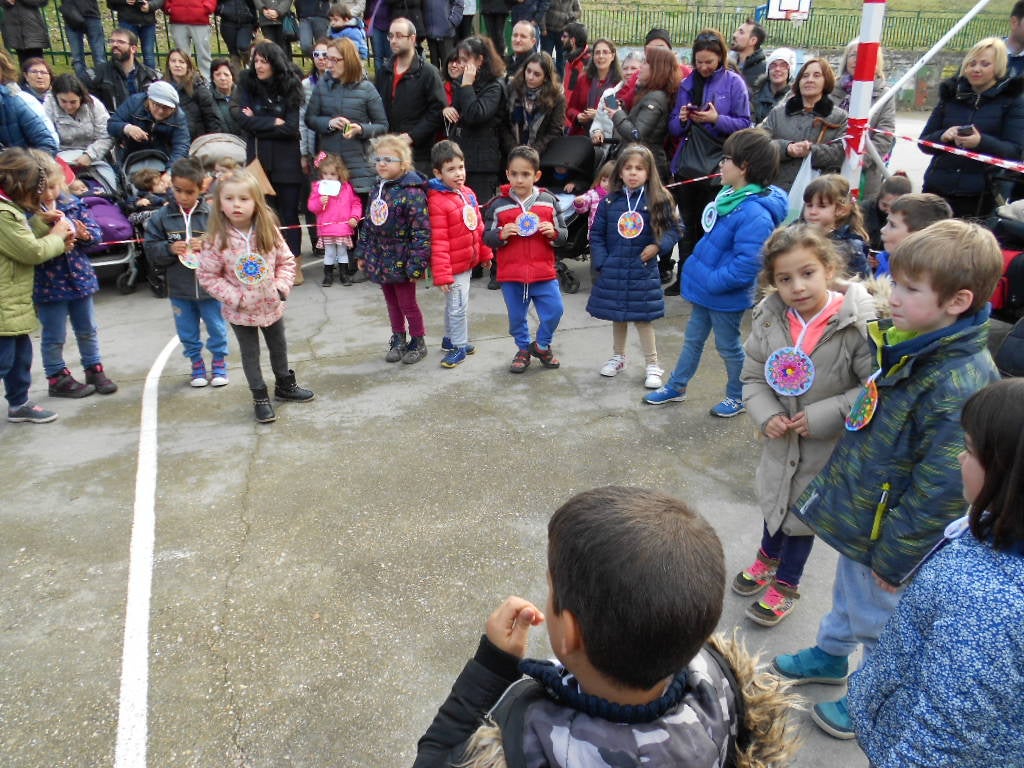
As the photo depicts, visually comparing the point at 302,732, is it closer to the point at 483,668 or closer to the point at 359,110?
the point at 483,668

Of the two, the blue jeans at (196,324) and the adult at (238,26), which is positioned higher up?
the adult at (238,26)

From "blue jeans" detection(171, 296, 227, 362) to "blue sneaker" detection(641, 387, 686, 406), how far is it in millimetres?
3019

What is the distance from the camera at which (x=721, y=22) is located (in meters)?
24.6

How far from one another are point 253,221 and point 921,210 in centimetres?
377

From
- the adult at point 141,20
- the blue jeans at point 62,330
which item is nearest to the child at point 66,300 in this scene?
the blue jeans at point 62,330

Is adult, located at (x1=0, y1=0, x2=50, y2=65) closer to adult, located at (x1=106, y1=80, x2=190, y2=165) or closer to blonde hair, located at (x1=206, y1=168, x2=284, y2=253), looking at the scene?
adult, located at (x1=106, y1=80, x2=190, y2=165)

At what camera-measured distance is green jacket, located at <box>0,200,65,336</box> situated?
4.43 meters

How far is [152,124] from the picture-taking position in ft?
25.4

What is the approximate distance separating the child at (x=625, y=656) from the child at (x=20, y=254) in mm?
4502

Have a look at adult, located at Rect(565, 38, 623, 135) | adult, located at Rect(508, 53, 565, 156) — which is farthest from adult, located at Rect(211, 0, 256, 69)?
adult, located at Rect(565, 38, 623, 135)

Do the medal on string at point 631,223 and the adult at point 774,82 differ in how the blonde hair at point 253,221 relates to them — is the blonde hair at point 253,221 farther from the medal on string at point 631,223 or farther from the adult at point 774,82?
the adult at point 774,82

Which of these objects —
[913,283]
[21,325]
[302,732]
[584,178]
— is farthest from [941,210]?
[21,325]

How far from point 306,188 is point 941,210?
741cm

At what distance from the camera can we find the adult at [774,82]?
762cm
